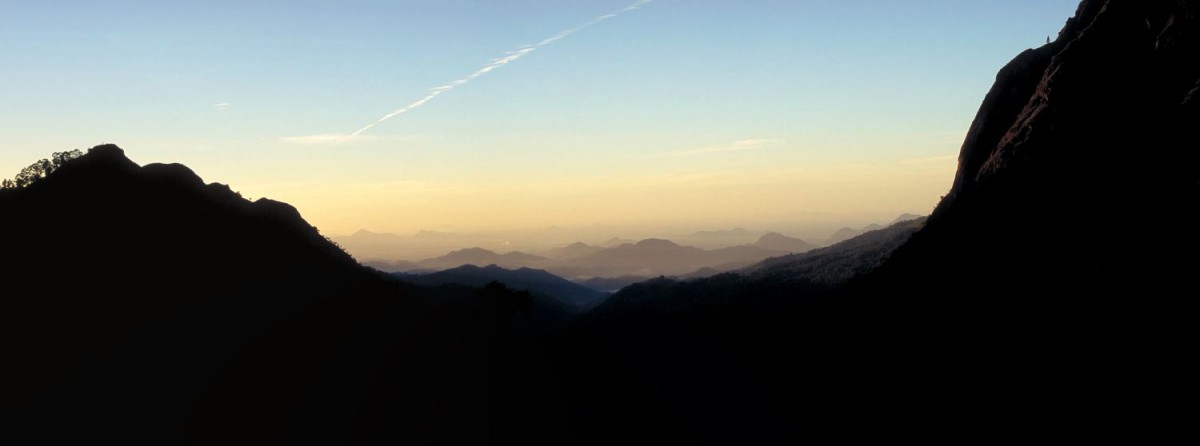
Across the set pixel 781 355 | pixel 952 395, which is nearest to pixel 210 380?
pixel 781 355

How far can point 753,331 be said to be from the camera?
194 feet

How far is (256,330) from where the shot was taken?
5391cm

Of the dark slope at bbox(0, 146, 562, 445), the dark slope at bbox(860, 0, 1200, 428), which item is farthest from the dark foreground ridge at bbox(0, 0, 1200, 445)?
the dark slope at bbox(0, 146, 562, 445)

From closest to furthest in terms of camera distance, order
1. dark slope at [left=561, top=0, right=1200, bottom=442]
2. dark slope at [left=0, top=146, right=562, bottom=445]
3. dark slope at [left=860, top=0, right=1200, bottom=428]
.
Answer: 1. dark slope at [left=860, top=0, right=1200, bottom=428]
2. dark slope at [left=561, top=0, right=1200, bottom=442]
3. dark slope at [left=0, top=146, right=562, bottom=445]

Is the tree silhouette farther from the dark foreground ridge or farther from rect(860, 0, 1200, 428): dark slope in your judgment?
rect(860, 0, 1200, 428): dark slope

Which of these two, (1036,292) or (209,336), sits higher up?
(1036,292)

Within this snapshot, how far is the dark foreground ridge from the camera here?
100 ft

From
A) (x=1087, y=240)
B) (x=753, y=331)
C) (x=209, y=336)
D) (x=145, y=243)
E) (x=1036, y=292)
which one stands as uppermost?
(x=145, y=243)

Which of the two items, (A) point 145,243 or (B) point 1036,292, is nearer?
(B) point 1036,292

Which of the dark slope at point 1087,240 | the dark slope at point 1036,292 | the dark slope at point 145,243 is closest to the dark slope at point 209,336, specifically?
the dark slope at point 145,243

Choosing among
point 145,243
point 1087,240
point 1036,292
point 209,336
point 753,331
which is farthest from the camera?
point 145,243

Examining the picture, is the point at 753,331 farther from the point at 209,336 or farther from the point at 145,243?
the point at 145,243

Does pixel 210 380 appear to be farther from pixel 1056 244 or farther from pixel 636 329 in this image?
pixel 1056 244

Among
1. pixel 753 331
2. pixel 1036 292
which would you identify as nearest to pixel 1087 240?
pixel 1036 292
